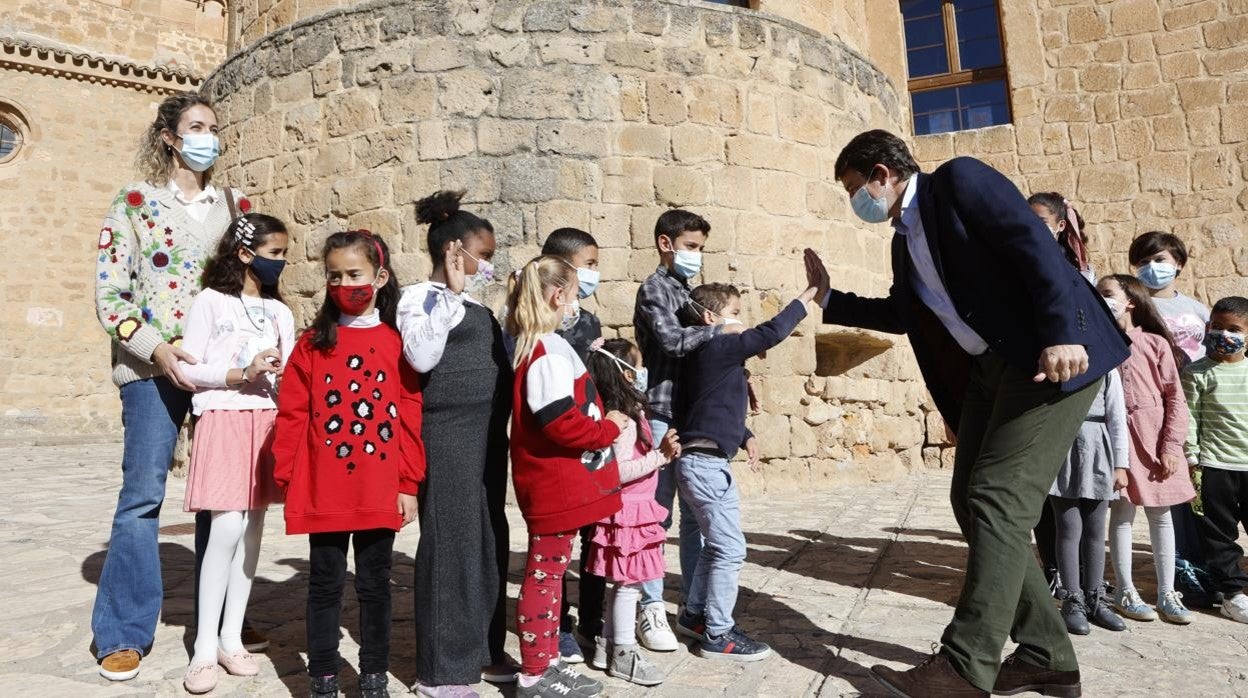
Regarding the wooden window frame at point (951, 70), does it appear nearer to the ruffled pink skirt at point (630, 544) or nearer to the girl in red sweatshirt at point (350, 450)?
the ruffled pink skirt at point (630, 544)

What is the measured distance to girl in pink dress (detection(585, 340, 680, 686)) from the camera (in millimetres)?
2773

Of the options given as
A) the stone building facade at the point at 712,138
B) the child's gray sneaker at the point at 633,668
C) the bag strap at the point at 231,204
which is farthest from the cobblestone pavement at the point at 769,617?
the stone building facade at the point at 712,138

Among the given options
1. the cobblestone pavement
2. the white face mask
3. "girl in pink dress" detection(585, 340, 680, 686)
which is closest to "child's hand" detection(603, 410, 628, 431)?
"girl in pink dress" detection(585, 340, 680, 686)

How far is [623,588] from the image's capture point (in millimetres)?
2818

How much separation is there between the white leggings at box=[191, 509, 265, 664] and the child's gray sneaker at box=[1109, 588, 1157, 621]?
3.40m

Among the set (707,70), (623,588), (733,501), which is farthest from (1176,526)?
(707,70)

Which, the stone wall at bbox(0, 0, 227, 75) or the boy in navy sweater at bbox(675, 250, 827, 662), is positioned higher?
the stone wall at bbox(0, 0, 227, 75)

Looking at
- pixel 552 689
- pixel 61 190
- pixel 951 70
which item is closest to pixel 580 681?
pixel 552 689

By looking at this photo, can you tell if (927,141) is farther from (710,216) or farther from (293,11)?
(293,11)

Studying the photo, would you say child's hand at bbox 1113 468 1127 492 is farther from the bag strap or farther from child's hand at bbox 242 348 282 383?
the bag strap

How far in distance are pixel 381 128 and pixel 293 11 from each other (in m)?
1.99

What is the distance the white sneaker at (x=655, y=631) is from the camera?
119 inches

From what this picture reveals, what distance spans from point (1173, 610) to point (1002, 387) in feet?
5.27

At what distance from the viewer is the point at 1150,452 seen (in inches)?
139
